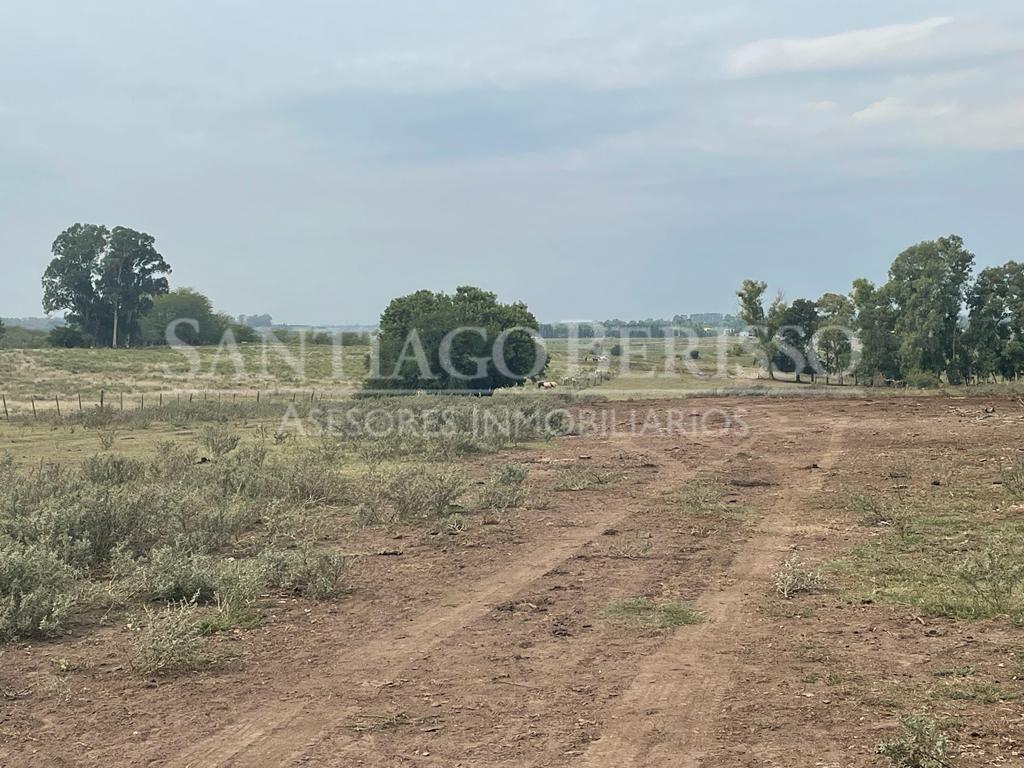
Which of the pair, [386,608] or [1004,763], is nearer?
[1004,763]

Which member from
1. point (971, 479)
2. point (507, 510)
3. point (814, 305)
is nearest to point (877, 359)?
point (814, 305)

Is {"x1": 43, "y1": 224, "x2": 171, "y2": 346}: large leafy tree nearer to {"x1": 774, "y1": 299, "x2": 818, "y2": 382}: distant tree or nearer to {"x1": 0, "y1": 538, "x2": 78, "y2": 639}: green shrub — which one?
{"x1": 774, "y1": 299, "x2": 818, "y2": 382}: distant tree

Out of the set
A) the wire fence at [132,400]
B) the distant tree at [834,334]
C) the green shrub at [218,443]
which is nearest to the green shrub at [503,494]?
the green shrub at [218,443]

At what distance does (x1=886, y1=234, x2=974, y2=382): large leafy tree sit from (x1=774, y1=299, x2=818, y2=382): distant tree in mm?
7964

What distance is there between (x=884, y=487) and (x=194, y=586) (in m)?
10.2

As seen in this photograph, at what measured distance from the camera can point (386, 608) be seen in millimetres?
7496

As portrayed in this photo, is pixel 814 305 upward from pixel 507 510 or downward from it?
upward

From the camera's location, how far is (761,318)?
Answer: 171 feet

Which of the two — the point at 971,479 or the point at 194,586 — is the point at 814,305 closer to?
the point at 971,479

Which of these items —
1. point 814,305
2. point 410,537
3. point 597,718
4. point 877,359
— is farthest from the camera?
point 814,305

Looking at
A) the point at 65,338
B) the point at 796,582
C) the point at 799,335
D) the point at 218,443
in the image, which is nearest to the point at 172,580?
the point at 796,582

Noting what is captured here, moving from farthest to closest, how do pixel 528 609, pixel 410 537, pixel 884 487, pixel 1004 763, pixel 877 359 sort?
pixel 877 359, pixel 884 487, pixel 410 537, pixel 528 609, pixel 1004 763

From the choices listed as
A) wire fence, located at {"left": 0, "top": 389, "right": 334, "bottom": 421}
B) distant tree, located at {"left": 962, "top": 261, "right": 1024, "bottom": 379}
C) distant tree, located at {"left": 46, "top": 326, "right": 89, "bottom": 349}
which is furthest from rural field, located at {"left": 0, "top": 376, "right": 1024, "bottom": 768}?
distant tree, located at {"left": 46, "top": 326, "right": 89, "bottom": 349}

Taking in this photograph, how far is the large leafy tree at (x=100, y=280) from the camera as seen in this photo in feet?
229
